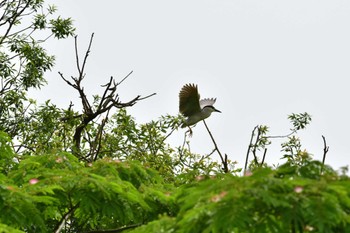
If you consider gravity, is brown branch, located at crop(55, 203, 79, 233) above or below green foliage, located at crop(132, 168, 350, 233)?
above

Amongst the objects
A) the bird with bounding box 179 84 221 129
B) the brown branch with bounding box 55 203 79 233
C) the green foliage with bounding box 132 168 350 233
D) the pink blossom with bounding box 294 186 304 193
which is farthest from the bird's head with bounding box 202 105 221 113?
the pink blossom with bounding box 294 186 304 193

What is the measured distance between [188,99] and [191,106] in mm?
156

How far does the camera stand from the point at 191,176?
1015 cm

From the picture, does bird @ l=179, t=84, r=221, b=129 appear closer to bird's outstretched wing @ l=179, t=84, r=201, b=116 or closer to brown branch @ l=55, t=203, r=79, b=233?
bird's outstretched wing @ l=179, t=84, r=201, b=116

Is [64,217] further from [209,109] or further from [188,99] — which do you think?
[209,109]

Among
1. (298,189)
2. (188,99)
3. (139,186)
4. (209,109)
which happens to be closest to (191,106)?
(188,99)

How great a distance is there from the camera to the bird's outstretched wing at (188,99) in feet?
54.3

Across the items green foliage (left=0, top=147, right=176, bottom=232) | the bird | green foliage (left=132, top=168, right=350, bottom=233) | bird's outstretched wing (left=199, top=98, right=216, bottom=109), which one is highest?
bird's outstretched wing (left=199, top=98, right=216, bottom=109)

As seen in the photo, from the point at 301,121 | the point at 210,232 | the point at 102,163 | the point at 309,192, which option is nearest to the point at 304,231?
the point at 309,192

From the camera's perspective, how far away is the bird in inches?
652

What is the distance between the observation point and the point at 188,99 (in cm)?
1667

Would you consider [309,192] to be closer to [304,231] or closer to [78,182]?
[304,231]

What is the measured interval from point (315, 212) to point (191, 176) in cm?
440

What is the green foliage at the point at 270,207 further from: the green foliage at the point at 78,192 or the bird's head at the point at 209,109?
the bird's head at the point at 209,109
